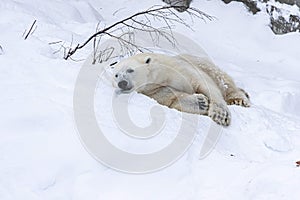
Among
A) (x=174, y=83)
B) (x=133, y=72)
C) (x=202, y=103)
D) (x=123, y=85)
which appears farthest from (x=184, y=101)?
(x=123, y=85)

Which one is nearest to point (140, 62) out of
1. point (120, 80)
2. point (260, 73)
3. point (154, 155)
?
point (120, 80)

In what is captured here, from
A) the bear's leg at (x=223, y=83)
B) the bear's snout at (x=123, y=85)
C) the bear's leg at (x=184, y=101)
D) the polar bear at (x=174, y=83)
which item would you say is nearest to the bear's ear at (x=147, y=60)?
the polar bear at (x=174, y=83)

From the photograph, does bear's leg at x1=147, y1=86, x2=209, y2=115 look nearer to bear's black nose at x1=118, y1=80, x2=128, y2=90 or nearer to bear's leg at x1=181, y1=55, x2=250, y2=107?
bear's black nose at x1=118, y1=80, x2=128, y2=90

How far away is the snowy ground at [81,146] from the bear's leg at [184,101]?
243mm

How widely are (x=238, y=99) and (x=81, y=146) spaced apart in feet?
7.68

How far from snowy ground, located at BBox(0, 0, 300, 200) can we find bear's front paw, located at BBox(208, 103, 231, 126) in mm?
71

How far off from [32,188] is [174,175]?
0.67m

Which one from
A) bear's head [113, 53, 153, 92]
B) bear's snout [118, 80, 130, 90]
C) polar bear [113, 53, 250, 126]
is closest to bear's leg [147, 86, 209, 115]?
polar bear [113, 53, 250, 126]

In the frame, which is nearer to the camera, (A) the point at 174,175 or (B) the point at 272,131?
(A) the point at 174,175

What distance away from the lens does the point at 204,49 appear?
7148 millimetres

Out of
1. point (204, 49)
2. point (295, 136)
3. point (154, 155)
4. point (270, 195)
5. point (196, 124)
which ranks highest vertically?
point (270, 195)

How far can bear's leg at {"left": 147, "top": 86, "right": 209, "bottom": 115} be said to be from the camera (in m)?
4.00

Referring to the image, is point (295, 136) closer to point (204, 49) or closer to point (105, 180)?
point (105, 180)

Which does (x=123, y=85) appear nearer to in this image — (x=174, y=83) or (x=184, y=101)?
(x=184, y=101)
